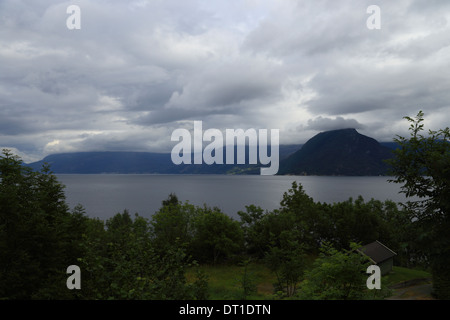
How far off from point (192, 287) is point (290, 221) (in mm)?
30045

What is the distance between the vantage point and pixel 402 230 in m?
12.3

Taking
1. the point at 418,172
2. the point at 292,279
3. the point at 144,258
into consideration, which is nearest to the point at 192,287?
the point at 144,258

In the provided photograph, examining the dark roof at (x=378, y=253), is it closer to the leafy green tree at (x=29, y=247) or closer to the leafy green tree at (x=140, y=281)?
the leafy green tree at (x=140, y=281)

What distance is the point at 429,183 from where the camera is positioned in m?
11.2

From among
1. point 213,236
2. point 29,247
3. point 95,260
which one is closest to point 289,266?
point 95,260

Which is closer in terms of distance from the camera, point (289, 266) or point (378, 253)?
point (289, 266)

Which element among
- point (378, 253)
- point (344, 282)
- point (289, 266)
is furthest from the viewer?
point (378, 253)

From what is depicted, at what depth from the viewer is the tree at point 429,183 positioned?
10.5 meters

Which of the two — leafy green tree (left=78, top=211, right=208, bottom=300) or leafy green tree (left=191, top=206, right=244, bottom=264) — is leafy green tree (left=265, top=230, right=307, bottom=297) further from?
leafy green tree (left=191, top=206, right=244, bottom=264)

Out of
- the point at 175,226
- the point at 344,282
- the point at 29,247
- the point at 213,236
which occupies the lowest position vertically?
the point at 213,236

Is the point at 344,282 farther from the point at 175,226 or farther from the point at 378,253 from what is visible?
the point at 175,226

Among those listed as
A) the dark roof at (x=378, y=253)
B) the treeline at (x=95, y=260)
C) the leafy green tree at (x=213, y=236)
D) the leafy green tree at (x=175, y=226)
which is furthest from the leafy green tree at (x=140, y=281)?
the dark roof at (x=378, y=253)

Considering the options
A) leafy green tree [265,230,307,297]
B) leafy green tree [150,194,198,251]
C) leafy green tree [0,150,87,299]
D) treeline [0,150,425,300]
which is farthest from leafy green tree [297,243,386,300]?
leafy green tree [150,194,198,251]
